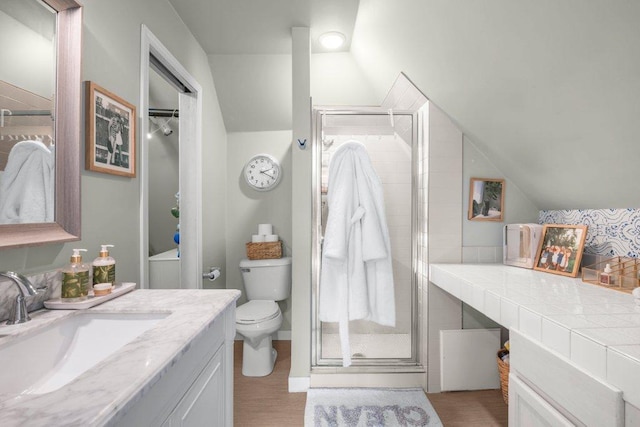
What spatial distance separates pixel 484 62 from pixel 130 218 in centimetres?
182

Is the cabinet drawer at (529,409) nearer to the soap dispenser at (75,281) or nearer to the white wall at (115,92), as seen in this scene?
the soap dispenser at (75,281)

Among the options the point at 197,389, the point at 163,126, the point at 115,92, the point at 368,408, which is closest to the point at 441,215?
the point at 368,408

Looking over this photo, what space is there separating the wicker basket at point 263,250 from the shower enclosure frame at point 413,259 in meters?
0.61

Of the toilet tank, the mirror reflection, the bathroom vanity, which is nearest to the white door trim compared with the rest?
the toilet tank

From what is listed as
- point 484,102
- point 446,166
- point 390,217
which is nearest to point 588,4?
point 484,102


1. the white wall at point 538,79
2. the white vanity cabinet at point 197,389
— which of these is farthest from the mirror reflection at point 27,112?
the white wall at point 538,79

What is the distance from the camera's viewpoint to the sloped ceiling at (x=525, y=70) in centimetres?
98

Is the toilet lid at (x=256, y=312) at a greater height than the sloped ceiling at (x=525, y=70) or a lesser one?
lesser

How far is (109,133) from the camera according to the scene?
3.95 feet

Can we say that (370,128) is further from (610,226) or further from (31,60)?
(31,60)

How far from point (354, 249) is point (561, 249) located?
3.71 ft

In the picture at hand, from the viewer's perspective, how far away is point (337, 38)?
2.23 metres

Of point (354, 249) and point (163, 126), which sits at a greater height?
point (163, 126)

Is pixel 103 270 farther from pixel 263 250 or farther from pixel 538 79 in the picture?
pixel 538 79
